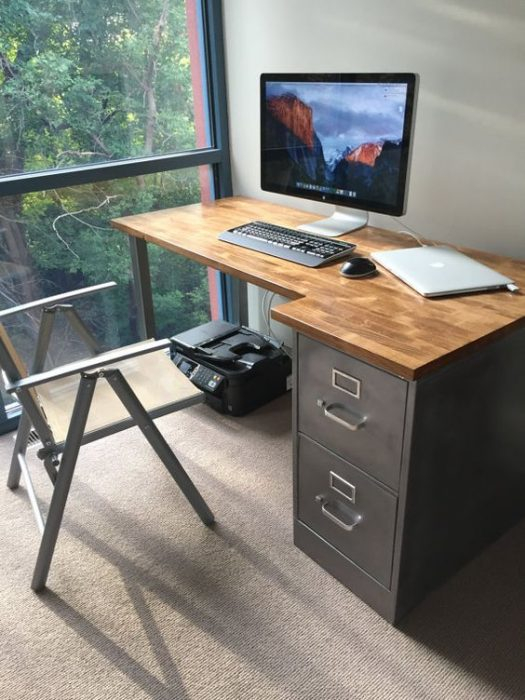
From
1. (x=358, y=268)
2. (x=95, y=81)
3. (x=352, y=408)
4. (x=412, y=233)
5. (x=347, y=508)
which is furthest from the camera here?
(x=95, y=81)

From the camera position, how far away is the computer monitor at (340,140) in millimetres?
1799

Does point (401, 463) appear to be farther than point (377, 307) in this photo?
No

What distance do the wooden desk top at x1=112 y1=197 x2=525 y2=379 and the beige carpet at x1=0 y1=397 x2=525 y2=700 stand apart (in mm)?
742

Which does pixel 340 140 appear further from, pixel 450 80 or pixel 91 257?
pixel 91 257

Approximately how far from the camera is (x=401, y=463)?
1.37 metres

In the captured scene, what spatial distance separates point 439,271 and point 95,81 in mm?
1534

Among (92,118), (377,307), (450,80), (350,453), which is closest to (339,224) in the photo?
(450,80)

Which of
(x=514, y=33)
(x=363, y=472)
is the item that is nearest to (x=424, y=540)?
(x=363, y=472)

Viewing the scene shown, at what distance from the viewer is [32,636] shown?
1597 mm

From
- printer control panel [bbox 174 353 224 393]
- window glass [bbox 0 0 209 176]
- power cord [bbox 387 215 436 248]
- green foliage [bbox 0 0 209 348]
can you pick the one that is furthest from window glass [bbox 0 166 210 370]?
power cord [bbox 387 215 436 248]

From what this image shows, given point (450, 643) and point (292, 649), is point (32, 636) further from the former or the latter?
point (450, 643)

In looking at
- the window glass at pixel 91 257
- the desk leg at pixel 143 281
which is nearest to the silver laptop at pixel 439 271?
the desk leg at pixel 143 281

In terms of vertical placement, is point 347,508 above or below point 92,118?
below

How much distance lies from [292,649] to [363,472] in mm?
480
